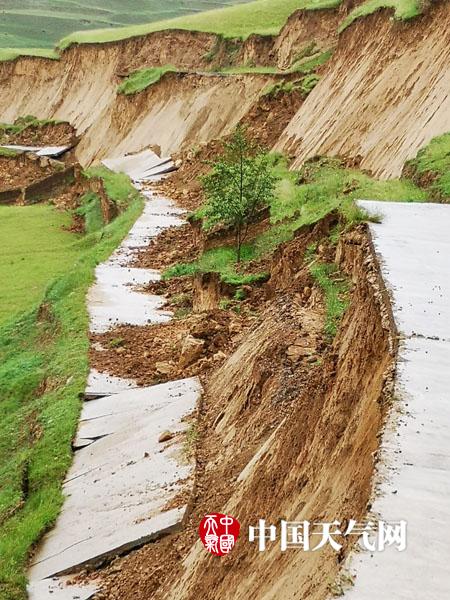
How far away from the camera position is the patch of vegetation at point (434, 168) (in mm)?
15313

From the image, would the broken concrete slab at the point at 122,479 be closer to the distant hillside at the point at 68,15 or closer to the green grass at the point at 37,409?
the green grass at the point at 37,409

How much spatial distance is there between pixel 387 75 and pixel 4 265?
13.1 m

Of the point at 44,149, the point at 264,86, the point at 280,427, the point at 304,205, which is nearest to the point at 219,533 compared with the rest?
the point at 280,427

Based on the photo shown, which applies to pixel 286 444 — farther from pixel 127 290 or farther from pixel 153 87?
pixel 153 87

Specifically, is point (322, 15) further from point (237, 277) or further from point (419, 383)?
point (419, 383)

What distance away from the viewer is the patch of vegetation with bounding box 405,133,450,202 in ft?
50.2

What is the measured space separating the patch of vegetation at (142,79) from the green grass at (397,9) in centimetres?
1423

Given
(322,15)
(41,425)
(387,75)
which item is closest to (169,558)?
(41,425)

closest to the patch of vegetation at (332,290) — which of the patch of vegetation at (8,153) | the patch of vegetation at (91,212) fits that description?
the patch of vegetation at (91,212)

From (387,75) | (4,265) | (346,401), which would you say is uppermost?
(387,75)

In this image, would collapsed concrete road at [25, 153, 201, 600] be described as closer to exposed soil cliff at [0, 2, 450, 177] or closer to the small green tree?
the small green tree

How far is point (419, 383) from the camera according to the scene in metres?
6.94

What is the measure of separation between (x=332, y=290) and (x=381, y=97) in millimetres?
13093

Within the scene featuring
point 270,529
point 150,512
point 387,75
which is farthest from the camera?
point 387,75
